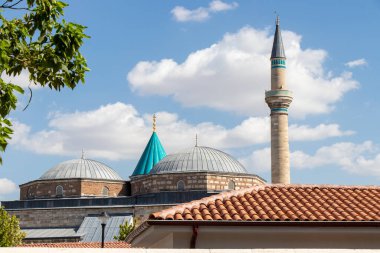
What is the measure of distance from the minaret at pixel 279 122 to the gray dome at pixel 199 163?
237 inches

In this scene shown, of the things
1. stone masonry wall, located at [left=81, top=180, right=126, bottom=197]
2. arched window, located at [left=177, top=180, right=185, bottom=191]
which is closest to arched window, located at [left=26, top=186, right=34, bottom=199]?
stone masonry wall, located at [left=81, top=180, right=126, bottom=197]

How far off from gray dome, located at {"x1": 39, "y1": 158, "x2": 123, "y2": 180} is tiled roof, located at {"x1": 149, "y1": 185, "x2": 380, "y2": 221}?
3558cm

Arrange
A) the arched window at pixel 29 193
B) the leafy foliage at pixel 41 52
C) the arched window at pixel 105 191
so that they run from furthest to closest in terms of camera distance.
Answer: the arched window at pixel 105 191, the arched window at pixel 29 193, the leafy foliage at pixel 41 52

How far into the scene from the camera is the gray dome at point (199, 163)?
4747cm

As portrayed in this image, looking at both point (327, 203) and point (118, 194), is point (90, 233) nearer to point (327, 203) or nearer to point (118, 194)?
point (118, 194)

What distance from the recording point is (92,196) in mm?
49562

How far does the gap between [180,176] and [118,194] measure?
6.37 meters

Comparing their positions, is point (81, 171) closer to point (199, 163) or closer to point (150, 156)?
point (150, 156)

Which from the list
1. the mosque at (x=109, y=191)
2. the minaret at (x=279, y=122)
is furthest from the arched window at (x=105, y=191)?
the minaret at (x=279, y=122)

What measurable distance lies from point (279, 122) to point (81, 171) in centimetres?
1564

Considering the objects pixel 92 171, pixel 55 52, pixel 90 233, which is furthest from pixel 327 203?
pixel 92 171

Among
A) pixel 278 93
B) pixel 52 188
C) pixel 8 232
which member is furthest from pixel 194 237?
pixel 52 188

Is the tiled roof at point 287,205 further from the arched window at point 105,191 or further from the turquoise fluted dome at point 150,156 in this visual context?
the turquoise fluted dome at point 150,156

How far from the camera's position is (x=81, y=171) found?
167 ft
